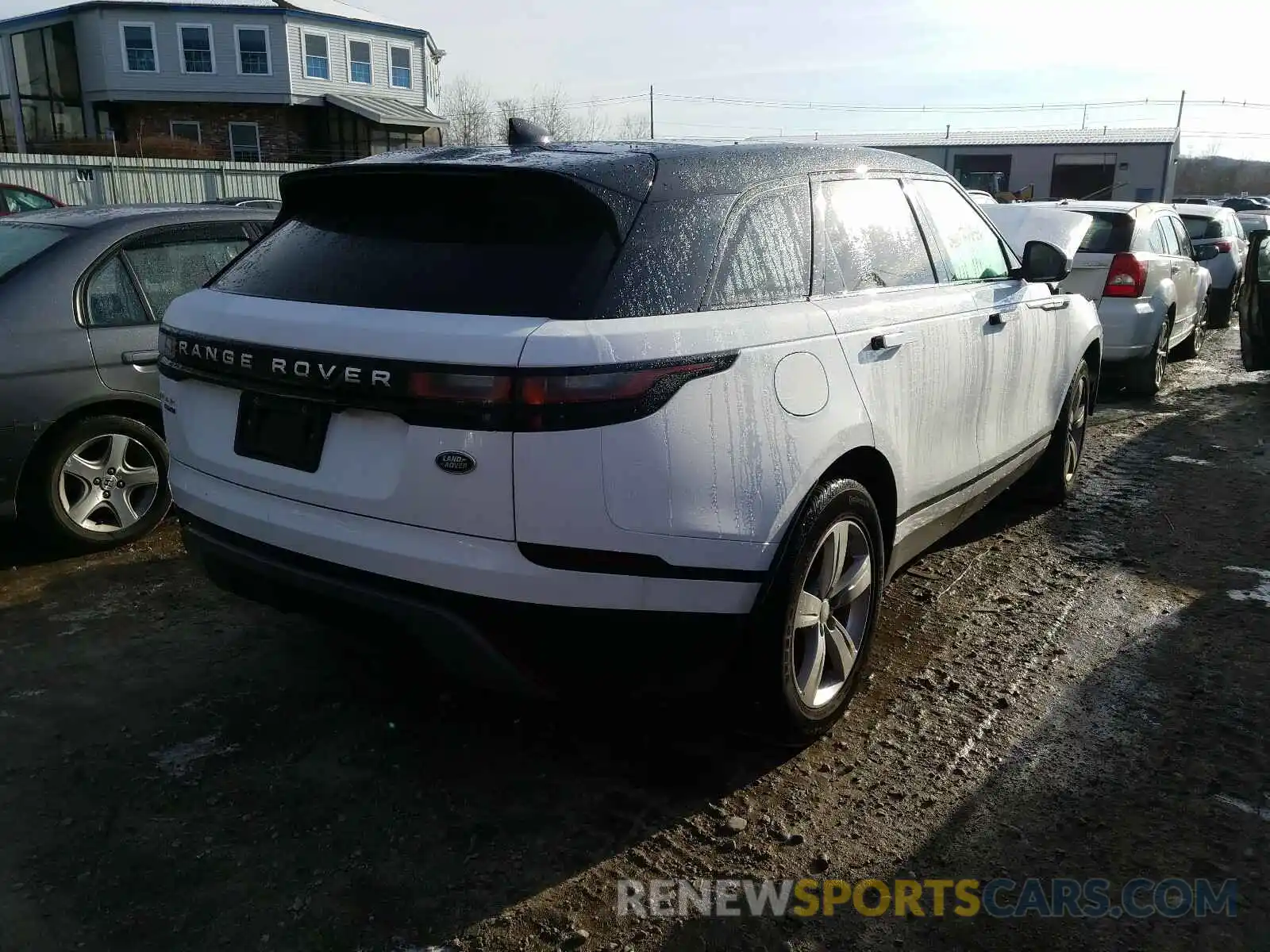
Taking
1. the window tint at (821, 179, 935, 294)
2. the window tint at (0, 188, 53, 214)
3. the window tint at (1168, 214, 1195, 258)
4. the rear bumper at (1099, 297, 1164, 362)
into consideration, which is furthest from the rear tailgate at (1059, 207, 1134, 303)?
the window tint at (0, 188, 53, 214)

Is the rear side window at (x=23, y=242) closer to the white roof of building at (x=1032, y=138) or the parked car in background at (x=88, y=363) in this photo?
the parked car in background at (x=88, y=363)

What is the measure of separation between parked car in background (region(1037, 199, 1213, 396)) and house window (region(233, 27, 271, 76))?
3642 cm

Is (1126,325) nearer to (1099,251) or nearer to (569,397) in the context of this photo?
(1099,251)

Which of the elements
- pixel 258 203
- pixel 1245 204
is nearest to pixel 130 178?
pixel 258 203

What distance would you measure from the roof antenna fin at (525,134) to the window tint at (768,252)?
0.78 meters

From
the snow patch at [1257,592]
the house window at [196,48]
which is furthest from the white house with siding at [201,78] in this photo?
the snow patch at [1257,592]

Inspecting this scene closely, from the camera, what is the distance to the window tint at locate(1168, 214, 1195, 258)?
10031mm

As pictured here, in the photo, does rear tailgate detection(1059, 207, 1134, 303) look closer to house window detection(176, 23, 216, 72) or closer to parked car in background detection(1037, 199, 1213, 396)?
parked car in background detection(1037, 199, 1213, 396)

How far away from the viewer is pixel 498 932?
2.38m

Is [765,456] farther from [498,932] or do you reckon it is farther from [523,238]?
[498,932]

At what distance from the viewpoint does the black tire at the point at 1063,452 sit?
5387mm

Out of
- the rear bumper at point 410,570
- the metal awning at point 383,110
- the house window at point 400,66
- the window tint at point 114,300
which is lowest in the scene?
the rear bumper at point 410,570

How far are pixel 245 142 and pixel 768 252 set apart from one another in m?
41.7

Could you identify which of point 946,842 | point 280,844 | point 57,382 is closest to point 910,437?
point 946,842
